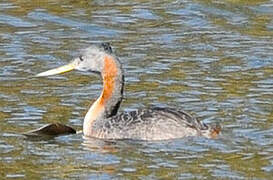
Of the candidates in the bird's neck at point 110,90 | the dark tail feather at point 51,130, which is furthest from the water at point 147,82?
the bird's neck at point 110,90

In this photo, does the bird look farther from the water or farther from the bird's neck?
the water

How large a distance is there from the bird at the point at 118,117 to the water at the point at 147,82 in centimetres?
16

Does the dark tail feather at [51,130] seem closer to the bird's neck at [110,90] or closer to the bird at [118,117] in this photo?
the bird at [118,117]

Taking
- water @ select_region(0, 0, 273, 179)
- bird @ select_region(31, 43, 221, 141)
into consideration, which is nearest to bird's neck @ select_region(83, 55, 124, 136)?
bird @ select_region(31, 43, 221, 141)

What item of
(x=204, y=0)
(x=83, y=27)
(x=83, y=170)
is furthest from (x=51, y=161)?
(x=204, y=0)

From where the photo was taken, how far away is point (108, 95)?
1323cm

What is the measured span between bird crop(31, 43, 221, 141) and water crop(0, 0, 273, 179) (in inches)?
6.1

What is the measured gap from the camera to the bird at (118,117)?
41.4ft

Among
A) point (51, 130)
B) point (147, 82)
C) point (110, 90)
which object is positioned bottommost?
point (147, 82)

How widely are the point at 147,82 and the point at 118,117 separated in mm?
Answer: 2095

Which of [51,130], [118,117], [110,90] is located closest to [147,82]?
[110,90]

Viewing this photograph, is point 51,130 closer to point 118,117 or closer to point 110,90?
point 118,117

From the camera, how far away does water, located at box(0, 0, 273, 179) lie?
38.0 feet

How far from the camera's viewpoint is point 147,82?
49.4ft
